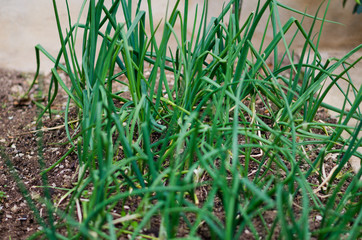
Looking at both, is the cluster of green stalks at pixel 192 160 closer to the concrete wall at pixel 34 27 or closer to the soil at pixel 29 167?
the soil at pixel 29 167

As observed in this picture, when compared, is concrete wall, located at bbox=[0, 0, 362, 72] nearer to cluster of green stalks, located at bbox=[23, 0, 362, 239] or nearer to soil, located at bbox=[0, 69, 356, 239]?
soil, located at bbox=[0, 69, 356, 239]

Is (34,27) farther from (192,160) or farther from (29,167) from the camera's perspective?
(192,160)

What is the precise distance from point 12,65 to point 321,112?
161 centimetres

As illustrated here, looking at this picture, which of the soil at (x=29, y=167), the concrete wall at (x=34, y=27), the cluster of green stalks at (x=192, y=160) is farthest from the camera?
the concrete wall at (x=34, y=27)

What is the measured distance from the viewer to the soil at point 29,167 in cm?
96

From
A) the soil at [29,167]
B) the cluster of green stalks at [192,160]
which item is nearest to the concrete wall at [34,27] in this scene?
the soil at [29,167]

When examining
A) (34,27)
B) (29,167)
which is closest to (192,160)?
(29,167)

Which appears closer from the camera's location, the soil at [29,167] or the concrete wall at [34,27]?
the soil at [29,167]

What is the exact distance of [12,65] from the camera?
222 cm

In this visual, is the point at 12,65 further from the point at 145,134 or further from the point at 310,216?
the point at 310,216

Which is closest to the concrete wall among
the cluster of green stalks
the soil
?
the soil

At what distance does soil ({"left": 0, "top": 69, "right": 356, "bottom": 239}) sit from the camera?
37.9 inches

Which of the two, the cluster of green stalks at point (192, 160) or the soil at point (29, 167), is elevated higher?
the cluster of green stalks at point (192, 160)

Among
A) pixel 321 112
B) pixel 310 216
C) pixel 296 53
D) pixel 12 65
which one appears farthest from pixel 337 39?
pixel 12 65
